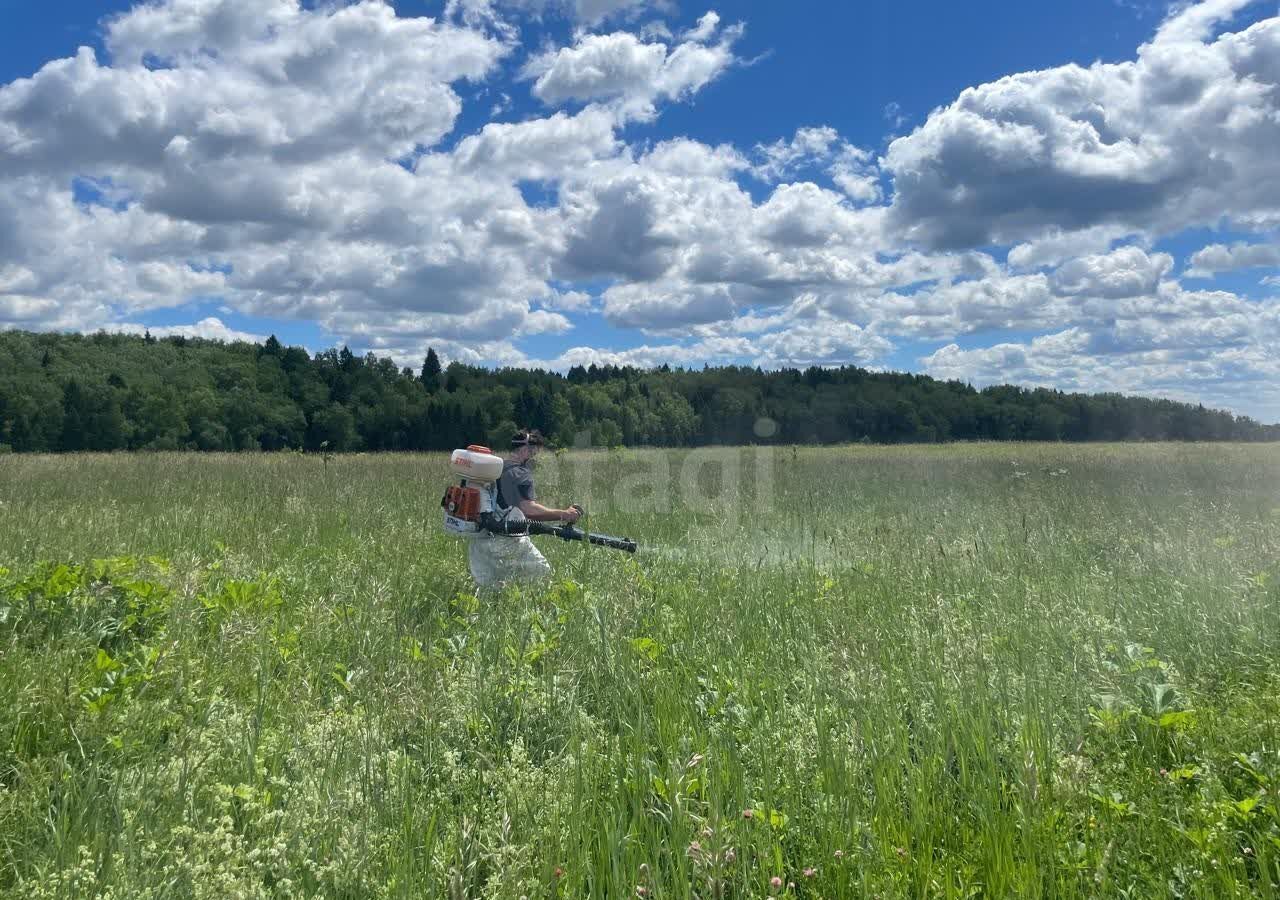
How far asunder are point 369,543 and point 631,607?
421 centimetres

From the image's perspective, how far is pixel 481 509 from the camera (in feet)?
19.8

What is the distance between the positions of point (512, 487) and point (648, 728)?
3.58m

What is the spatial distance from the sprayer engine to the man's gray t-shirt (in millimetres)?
169

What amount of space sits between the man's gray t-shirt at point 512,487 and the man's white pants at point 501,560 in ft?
0.55

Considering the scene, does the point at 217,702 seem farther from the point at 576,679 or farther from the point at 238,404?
the point at 238,404

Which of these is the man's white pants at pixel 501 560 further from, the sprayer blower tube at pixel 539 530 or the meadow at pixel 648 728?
the meadow at pixel 648 728

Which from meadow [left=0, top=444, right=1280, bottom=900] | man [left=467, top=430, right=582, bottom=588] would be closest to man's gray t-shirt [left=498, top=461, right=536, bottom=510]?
man [left=467, top=430, right=582, bottom=588]

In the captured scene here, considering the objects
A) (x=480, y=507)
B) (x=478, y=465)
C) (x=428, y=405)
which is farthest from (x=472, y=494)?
(x=428, y=405)

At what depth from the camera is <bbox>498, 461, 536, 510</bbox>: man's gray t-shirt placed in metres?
6.37

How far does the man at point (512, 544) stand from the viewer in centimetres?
615

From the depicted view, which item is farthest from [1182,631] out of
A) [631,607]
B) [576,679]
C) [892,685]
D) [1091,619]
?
[576,679]

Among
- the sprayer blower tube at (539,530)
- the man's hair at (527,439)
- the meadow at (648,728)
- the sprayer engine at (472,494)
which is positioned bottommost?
the meadow at (648,728)

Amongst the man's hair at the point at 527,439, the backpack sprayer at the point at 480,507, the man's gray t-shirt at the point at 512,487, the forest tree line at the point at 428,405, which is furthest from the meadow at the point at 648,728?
the forest tree line at the point at 428,405

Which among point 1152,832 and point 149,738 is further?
point 149,738
